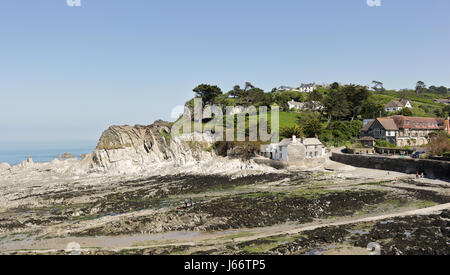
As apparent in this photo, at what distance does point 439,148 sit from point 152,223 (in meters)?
35.0

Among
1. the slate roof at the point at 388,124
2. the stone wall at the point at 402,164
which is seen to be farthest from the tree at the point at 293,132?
the slate roof at the point at 388,124

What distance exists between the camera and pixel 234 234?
63.8ft

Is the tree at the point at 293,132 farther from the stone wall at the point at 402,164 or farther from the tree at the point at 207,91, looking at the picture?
the tree at the point at 207,91

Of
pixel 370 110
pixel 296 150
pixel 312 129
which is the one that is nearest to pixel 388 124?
pixel 312 129

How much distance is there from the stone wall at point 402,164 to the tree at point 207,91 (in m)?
35.3

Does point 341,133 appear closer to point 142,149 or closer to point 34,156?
point 142,149

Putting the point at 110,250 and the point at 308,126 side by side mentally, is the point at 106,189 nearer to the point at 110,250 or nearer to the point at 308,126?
the point at 110,250

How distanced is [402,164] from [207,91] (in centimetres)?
4660

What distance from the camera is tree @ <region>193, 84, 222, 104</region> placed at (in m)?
72.9

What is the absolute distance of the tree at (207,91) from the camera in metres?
72.9

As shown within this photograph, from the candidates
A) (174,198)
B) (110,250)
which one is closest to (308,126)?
(174,198)

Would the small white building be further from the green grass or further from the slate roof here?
the green grass

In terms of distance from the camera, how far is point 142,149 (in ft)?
189

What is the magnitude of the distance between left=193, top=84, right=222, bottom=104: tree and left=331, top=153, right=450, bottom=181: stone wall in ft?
116
